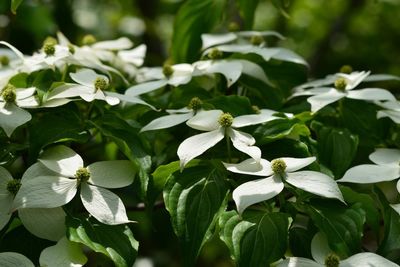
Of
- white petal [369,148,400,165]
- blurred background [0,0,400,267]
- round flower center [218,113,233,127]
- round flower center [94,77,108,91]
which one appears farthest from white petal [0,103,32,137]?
blurred background [0,0,400,267]

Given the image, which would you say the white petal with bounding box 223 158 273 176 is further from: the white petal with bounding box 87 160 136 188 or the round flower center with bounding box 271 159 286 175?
the white petal with bounding box 87 160 136 188

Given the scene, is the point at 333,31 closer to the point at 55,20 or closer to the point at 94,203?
the point at 55,20

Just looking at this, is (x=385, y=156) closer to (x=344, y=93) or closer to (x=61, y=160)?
(x=344, y=93)

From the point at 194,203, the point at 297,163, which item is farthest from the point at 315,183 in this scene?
the point at 194,203

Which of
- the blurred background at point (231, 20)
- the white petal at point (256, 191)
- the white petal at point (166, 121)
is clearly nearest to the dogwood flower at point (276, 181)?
the white petal at point (256, 191)

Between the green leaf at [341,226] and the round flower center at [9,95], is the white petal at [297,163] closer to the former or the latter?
the green leaf at [341,226]
